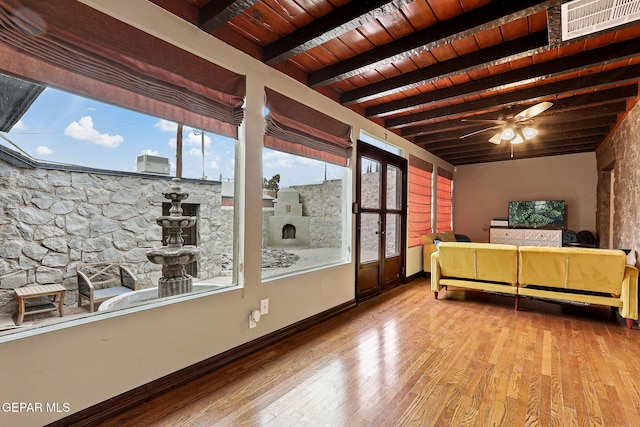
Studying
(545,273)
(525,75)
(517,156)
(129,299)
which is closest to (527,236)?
(517,156)

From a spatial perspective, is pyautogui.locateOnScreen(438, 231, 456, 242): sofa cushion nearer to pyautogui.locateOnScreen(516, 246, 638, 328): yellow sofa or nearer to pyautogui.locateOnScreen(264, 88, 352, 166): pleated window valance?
pyautogui.locateOnScreen(516, 246, 638, 328): yellow sofa

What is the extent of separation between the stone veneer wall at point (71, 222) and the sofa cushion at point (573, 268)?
3.60m

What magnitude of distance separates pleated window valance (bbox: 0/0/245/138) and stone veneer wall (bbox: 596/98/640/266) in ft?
14.2

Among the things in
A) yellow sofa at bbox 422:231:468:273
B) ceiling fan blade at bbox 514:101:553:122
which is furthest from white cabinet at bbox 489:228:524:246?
ceiling fan blade at bbox 514:101:553:122

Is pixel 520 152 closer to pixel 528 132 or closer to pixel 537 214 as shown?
pixel 537 214

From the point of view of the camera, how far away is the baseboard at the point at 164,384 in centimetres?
164

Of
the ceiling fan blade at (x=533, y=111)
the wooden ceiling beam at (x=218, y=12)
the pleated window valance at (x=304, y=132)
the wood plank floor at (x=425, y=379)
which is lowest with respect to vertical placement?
the wood plank floor at (x=425, y=379)

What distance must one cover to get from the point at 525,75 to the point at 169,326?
3722 mm

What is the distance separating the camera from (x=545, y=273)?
352 centimetres

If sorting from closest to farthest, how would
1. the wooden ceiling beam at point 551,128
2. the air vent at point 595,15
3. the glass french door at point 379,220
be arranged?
the air vent at point 595,15 < the glass french door at point 379,220 < the wooden ceiling beam at point 551,128

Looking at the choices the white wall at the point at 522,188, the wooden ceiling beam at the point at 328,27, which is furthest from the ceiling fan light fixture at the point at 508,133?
the white wall at the point at 522,188

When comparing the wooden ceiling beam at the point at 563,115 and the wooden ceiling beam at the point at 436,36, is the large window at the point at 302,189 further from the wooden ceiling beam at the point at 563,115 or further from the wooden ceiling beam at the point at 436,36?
the wooden ceiling beam at the point at 563,115

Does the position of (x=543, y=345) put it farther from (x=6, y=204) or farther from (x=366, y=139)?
(x=6, y=204)

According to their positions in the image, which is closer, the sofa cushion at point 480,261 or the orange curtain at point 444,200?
the sofa cushion at point 480,261
